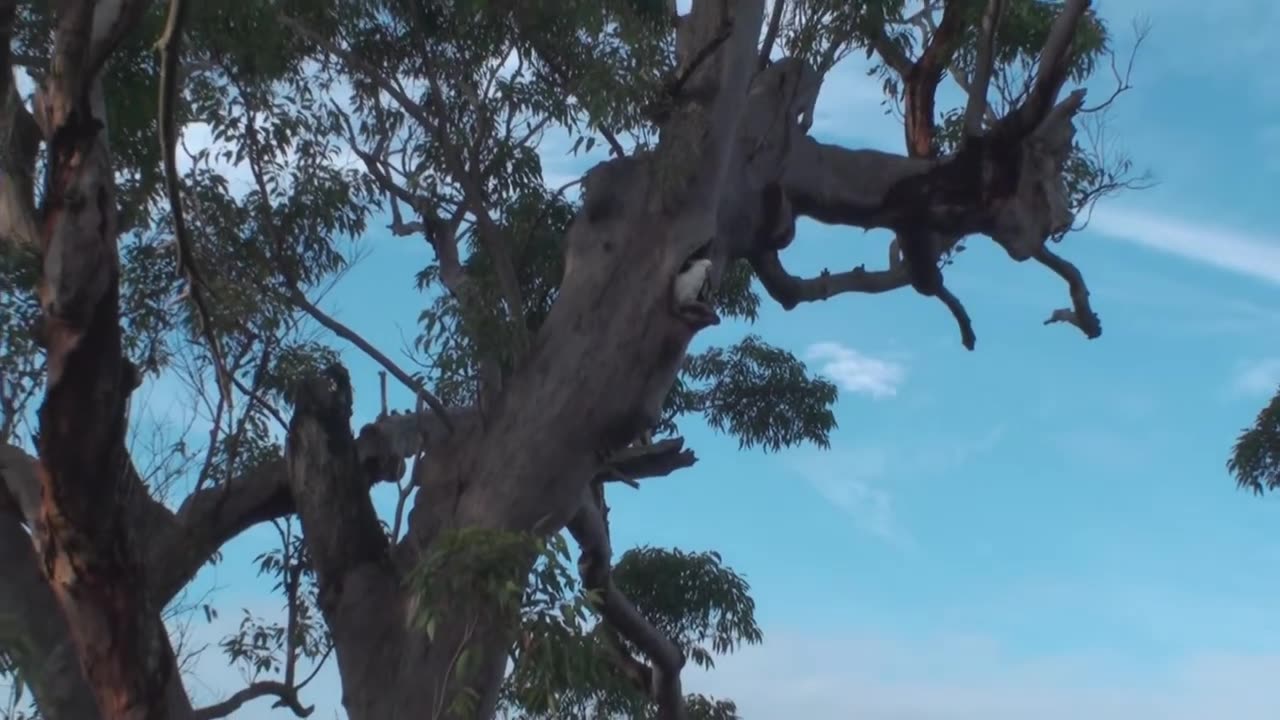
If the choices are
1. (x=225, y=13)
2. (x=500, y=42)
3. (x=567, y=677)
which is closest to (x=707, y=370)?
(x=500, y=42)

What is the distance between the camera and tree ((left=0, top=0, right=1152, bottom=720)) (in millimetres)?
5492

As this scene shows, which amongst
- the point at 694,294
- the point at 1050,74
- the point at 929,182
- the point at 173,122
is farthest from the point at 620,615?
the point at 173,122

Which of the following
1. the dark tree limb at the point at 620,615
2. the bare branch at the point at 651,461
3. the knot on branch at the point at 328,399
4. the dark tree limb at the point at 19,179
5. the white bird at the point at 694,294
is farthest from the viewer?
the dark tree limb at the point at 620,615

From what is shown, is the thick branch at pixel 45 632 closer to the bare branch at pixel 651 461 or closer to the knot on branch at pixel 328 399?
the knot on branch at pixel 328 399

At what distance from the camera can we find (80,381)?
507cm

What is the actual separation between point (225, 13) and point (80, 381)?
124 inches

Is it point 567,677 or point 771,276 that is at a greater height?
point 771,276

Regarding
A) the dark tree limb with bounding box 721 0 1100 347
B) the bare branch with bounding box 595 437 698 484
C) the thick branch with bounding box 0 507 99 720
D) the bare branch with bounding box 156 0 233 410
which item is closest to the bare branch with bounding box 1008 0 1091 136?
the dark tree limb with bounding box 721 0 1100 347

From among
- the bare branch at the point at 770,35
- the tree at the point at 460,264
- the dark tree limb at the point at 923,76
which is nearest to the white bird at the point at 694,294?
the tree at the point at 460,264

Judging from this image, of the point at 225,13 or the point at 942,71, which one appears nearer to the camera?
the point at 225,13

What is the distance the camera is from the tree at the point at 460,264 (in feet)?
18.0

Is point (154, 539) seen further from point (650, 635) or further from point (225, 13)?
point (650, 635)

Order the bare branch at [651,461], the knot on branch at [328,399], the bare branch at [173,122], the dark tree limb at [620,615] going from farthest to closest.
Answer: the dark tree limb at [620,615] → the bare branch at [651,461] → the knot on branch at [328,399] → the bare branch at [173,122]

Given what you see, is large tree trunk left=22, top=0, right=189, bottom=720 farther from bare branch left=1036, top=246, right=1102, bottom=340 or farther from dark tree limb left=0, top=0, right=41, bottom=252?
bare branch left=1036, top=246, right=1102, bottom=340
